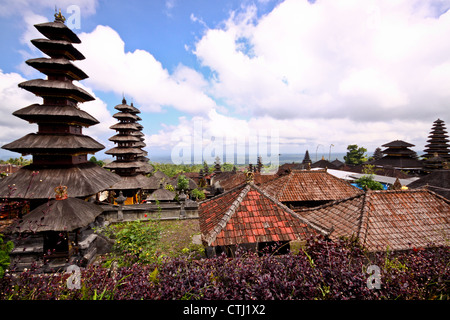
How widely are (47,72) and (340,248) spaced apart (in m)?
19.1

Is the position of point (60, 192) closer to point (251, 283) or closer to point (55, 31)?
point (251, 283)

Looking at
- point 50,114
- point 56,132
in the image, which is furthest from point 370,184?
point 50,114

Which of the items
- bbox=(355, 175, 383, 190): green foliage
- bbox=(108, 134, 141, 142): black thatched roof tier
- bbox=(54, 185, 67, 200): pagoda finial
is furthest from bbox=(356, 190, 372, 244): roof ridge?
bbox=(108, 134, 141, 142): black thatched roof tier

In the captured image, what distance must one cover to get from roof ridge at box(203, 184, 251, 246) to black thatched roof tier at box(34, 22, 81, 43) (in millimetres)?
16621

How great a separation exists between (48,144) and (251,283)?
14.7 meters

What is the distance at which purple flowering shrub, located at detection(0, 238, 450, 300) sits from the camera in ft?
9.92

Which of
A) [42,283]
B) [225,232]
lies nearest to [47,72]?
[42,283]

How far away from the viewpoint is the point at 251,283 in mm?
3330

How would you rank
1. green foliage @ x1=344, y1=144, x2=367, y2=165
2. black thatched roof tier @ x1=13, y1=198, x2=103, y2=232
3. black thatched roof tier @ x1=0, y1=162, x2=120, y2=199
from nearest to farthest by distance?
black thatched roof tier @ x1=13, y1=198, x2=103, y2=232
black thatched roof tier @ x1=0, y1=162, x2=120, y2=199
green foliage @ x1=344, y1=144, x2=367, y2=165

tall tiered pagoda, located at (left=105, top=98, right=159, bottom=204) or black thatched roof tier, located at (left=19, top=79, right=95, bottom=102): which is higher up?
black thatched roof tier, located at (left=19, top=79, right=95, bottom=102)

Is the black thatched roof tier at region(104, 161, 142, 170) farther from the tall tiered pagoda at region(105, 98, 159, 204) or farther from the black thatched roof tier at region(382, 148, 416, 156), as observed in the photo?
the black thatched roof tier at region(382, 148, 416, 156)

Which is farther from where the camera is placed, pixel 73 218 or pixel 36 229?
pixel 73 218
